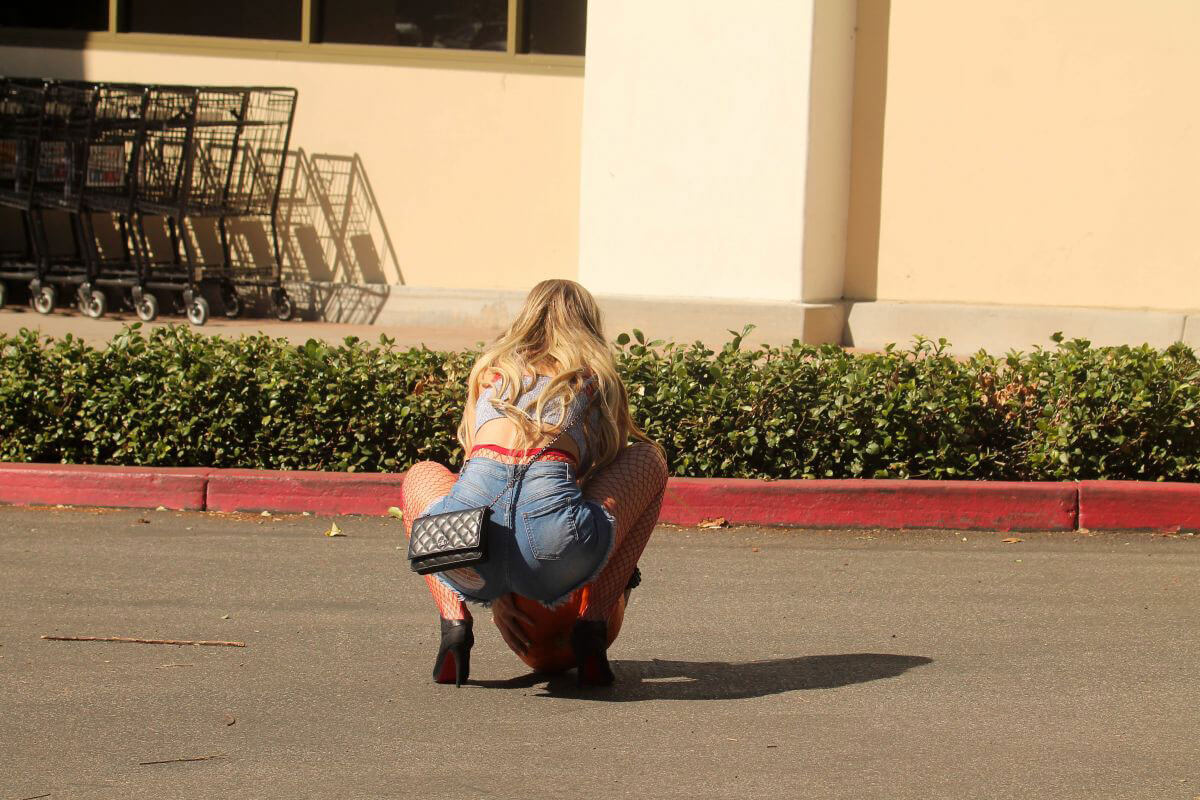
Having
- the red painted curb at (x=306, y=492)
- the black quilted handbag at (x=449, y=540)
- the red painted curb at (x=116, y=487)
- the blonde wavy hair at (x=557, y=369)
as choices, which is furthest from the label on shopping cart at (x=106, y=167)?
the black quilted handbag at (x=449, y=540)

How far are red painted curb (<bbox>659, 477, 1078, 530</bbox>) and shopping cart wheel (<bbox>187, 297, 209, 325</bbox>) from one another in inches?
259

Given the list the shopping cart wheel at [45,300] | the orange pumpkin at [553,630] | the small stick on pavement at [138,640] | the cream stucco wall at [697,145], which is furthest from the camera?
the shopping cart wheel at [45,300]

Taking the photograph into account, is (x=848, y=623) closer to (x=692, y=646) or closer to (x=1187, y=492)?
(x=692, y=646)

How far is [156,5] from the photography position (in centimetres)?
1355

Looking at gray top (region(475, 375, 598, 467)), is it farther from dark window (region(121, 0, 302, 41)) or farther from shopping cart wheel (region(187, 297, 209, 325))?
dark window (region(121, 0, 302, 41))

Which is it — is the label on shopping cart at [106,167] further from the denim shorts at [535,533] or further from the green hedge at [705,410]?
the denim shorts at [535,533]

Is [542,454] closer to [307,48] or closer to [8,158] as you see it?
[307,48]

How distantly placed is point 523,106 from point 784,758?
9.54 m

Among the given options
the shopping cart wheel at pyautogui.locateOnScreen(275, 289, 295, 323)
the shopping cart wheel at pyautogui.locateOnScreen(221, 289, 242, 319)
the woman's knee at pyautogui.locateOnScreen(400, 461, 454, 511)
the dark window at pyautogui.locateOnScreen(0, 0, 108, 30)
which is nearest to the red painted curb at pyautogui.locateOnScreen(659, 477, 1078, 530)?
the woman's knee at pyautogui.locateOnScreen(400, 461, 454, 511)

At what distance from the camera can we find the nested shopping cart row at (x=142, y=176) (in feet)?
41.2

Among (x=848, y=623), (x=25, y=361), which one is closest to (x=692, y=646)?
(x=848, y=623)

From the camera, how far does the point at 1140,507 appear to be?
22.4 ft

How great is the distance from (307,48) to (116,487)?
7.07 metres

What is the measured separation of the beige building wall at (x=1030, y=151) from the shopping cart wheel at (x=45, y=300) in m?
7.08
